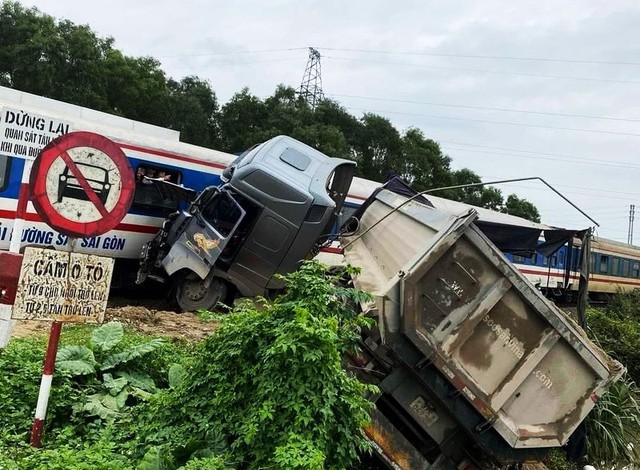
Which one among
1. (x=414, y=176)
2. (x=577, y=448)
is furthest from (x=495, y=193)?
(x=577, y=448)

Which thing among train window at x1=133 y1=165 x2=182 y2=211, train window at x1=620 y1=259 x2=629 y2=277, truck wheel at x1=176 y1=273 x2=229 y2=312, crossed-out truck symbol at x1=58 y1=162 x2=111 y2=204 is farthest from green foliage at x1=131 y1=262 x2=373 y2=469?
train window at x1=620 y1=259 x2=629 y2=277

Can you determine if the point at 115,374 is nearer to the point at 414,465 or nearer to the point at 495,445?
the point at 414,465

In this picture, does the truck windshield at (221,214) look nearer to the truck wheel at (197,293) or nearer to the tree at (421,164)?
the truck wheel at (197,293)

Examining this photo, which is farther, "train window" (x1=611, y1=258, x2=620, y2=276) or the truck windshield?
"train window" (x1=611, y1=258, x2=620, y2=276)

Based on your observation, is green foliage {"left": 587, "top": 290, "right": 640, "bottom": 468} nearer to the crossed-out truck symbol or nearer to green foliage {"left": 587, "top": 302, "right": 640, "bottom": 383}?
green foliage {"left": 587, "top": 302, "right": 640, "bottom": 383}

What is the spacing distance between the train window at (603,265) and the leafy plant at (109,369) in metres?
22.6

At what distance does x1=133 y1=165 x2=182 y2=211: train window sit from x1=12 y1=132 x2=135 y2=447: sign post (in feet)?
21.0

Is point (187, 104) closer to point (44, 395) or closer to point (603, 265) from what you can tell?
point (603, 265)

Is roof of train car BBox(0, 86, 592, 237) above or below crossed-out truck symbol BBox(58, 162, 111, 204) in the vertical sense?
above

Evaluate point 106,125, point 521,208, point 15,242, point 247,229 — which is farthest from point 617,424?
point 521,208

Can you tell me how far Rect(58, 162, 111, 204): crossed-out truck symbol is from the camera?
3.53 metres

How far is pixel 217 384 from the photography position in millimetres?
3635

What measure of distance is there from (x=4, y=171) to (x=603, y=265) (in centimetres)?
2244

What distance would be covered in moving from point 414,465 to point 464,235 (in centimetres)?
165
